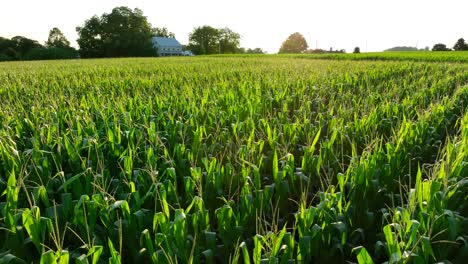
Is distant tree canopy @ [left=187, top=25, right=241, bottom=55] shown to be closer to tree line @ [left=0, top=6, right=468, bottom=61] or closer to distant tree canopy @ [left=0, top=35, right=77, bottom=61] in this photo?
tree line @ [left=0, top=6, right=468, bottom=61]

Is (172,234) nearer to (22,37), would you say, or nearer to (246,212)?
(246,212)

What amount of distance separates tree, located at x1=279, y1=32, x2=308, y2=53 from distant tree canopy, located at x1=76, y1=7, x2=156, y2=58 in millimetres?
58931

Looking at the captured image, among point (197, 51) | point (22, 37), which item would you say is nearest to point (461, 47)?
point (197, 51)

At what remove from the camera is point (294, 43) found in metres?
128

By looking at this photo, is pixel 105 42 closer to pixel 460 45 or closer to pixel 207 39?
pixel 207 39

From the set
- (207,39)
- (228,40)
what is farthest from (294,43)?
(207,39)

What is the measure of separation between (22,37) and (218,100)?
7545cm

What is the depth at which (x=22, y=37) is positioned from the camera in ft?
226

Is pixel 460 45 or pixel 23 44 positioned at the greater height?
pixel 23 44

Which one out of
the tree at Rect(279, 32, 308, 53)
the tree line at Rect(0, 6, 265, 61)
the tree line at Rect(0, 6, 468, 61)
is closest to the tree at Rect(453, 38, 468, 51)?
the tree line at Rect(0, 6, 468, 61)

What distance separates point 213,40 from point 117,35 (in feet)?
124

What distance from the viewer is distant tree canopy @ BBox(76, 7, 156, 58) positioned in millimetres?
69750

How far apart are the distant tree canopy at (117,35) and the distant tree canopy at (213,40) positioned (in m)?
26.0

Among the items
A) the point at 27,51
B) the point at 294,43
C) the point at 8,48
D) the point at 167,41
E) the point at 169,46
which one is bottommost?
the point at 27,51
